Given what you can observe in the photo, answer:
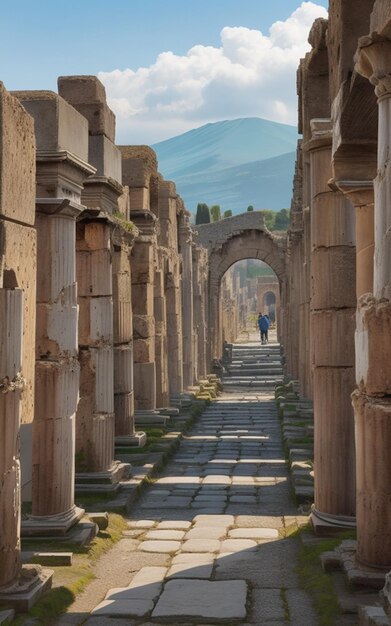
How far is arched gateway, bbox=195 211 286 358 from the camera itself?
31.6 metres

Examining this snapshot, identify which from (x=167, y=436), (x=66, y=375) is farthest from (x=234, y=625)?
(x=167, y=436)

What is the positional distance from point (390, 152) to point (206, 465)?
8192 mm

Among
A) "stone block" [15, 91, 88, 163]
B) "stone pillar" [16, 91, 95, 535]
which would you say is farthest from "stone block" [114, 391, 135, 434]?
"stone block" [15, 91, 88, 163]

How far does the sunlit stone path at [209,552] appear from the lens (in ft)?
19.6

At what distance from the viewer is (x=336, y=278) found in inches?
307

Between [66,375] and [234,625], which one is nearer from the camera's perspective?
[234,625]

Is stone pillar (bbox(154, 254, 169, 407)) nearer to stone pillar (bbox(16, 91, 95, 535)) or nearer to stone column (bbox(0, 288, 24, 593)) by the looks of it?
stone pillar (bbox(16, 91, 95, 535))

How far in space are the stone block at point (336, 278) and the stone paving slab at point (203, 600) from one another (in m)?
2.62

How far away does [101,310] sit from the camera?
385 inches

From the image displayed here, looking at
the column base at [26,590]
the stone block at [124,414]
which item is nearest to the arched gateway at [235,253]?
the stone block at [124,414]

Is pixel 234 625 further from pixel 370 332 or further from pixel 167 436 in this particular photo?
pixel 167 436

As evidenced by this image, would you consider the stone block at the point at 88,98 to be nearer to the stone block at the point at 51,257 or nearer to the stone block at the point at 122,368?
the stone block at the point at 51,257

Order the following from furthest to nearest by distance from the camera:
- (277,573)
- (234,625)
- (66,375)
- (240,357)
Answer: (240,357) < (66,375) < (277,573) < (234,625)

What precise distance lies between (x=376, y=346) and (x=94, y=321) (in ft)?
16.1
